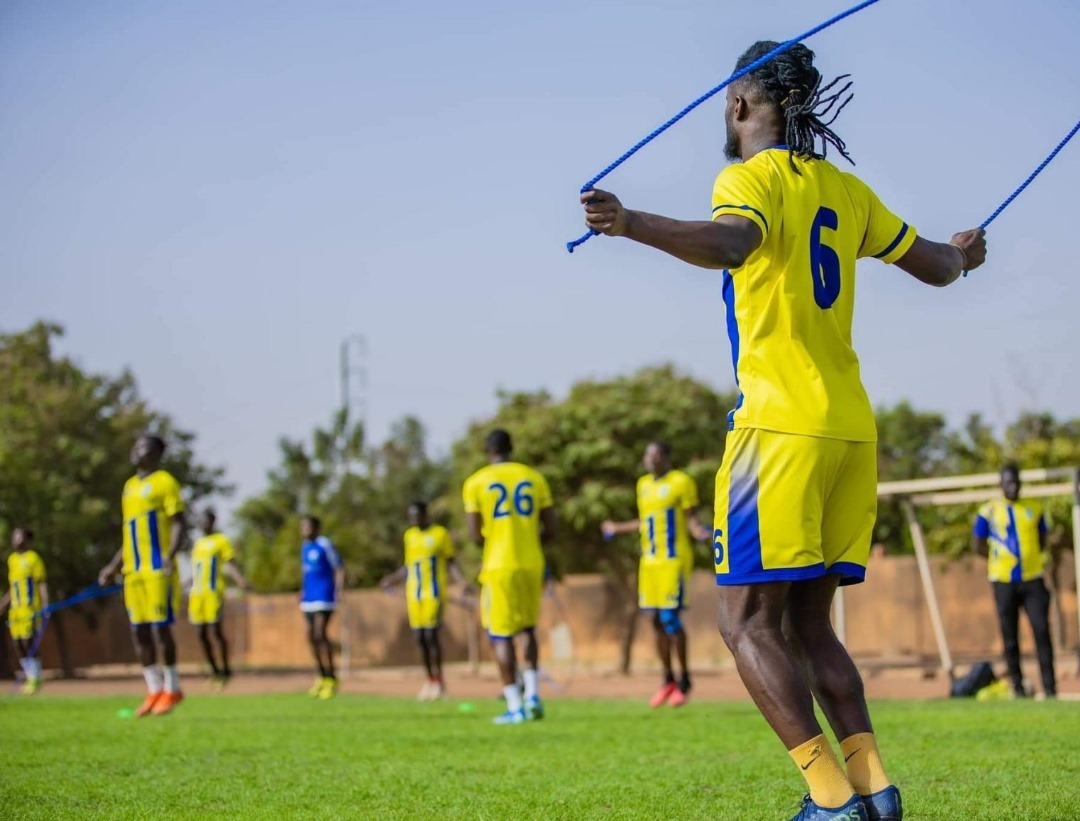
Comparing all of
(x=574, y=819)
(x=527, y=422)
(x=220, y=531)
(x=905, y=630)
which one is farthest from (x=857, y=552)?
(x=905, y=630)

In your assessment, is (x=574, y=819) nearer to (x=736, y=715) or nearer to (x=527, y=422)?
(x=736, y=715)

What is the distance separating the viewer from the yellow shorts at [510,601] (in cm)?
1141

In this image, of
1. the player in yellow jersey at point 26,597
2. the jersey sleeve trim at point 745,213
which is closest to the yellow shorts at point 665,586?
the jersey sleeve trim at point 745,213

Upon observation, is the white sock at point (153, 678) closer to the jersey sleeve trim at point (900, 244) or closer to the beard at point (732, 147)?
the beard at point (732, 147)

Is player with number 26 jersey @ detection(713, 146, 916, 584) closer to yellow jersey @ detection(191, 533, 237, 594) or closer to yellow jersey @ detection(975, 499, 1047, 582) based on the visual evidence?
yellow jersey @ detection(975, 499, 1047, 582)

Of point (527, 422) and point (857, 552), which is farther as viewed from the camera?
point (527, 422)

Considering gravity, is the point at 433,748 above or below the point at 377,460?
below

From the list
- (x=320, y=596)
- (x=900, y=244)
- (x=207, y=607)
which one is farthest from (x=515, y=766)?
(x=207, y=607)

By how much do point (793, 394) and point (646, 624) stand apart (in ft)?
92.1

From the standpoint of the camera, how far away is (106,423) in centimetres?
3041

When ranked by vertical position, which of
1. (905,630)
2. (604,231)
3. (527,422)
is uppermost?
(527,422)

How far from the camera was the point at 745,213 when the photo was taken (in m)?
4.18

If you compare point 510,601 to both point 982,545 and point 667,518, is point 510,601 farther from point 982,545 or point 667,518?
point 982,545

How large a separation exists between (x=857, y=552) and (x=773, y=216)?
1.13 meters
